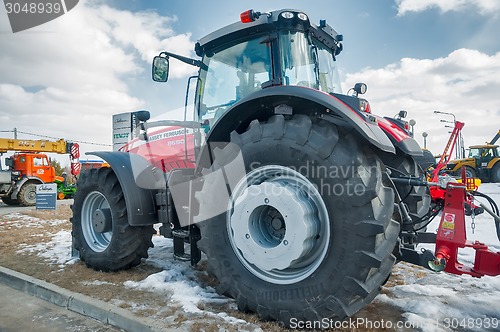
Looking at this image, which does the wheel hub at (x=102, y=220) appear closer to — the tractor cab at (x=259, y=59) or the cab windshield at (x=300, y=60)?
the tractor cab at (x=259, y=59)

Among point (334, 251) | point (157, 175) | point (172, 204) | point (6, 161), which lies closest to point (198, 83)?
point (157, 175)

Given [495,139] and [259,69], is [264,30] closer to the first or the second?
[259,69]

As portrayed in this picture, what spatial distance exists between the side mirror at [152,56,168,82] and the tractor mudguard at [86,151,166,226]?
102 centimetres

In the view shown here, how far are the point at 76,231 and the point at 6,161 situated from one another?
14487 millimetres

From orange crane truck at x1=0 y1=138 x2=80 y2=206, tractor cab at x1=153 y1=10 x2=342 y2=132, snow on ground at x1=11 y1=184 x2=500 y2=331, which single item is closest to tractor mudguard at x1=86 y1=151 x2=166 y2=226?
snow on ground at x1=11 y1=184 x2=500 y2=331

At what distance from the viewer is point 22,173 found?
15.8 metres

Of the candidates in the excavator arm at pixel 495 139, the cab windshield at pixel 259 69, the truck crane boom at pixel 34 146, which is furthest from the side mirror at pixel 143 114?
the excavator arm at pixel 495 139

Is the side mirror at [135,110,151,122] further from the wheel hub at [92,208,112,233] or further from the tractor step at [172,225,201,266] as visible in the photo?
the tractor step at [172,225,201,266]

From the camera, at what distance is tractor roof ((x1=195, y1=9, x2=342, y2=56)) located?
3416mm

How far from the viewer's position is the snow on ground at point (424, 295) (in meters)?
2.78

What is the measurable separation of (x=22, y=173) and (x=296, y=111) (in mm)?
16674

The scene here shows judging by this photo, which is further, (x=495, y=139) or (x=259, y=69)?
(x=495, y=139)

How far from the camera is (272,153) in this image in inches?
110

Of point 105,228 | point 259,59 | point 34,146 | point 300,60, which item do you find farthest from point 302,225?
point 34,146
